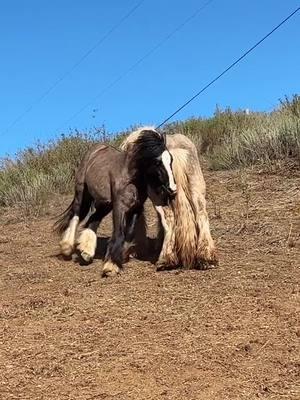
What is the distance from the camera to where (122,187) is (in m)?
7.39

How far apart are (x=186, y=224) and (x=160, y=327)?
6.03 feet

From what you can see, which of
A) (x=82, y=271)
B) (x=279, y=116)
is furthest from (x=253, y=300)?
(x=279, y=116)

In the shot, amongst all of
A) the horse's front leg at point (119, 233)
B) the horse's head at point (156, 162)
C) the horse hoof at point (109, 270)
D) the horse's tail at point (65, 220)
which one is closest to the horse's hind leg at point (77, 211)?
the horse's tail at point (65, 220)

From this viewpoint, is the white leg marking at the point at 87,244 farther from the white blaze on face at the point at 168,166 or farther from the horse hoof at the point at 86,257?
the white blaze on face at the point at 168,166

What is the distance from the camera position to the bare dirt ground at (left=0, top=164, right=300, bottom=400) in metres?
4.51

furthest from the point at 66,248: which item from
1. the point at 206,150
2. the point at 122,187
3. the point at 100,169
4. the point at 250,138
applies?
the point at 206,150

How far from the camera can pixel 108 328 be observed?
556 cm

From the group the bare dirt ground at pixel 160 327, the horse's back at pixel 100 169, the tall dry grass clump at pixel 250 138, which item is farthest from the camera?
the tall dry grass clump at pixel 250 138

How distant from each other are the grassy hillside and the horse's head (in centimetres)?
459

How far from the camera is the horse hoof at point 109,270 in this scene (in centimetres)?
710

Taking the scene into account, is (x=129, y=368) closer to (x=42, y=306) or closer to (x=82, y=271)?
(x=42, y=306)

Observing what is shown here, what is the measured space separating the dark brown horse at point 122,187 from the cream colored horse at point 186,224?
16 centimetres

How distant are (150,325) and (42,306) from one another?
4.23 feet

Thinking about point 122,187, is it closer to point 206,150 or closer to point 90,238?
point 90,238
